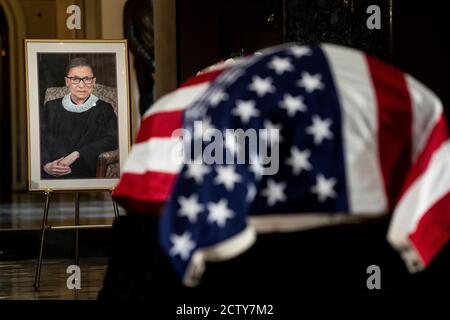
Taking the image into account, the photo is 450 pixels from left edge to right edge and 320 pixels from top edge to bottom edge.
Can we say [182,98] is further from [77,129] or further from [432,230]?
[77,129]

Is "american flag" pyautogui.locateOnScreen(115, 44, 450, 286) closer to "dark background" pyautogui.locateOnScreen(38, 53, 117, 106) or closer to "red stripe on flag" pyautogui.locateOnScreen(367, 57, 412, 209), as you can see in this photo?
"red stripe on flag" pyautogui.locateOnScreen(367, 57, 412, 209)

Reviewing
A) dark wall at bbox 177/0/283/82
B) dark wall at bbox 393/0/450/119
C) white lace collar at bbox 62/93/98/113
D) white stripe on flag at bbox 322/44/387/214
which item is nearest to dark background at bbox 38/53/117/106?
white lace collar at bbox 62/93/98/113

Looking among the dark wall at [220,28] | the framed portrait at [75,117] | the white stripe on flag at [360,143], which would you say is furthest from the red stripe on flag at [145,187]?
the dark wall at [220,28]

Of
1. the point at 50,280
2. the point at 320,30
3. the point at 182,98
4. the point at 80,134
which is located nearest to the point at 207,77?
the point at 182,98

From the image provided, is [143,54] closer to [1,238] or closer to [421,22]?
[1,238]

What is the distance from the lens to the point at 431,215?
2.80 metres

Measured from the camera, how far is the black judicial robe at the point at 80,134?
6.92 metres

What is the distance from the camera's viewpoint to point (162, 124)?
10.1 ft

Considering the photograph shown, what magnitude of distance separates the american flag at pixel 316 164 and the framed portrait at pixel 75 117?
4113mm

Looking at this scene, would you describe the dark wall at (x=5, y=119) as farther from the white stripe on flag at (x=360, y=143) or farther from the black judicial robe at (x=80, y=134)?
the white stripe on flag at (x=360, y=143)

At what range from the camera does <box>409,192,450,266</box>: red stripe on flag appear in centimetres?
277

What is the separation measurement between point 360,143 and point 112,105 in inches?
172

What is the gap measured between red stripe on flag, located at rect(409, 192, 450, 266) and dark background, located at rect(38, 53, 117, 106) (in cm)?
437

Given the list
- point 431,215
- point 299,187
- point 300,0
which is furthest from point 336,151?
point 300,0
